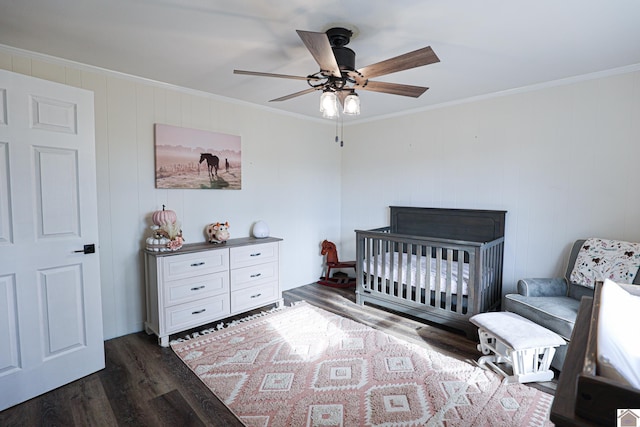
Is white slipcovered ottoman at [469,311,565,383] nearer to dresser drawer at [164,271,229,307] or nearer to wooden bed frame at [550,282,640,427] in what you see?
wooden bed frame at [550,282,640,427]

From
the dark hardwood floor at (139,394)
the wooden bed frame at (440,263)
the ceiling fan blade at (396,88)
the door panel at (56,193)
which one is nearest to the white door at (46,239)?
the door panel at (56,193)

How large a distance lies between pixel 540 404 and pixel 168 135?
12.1 feet

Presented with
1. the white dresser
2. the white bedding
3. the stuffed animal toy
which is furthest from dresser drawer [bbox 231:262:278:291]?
the white bedding

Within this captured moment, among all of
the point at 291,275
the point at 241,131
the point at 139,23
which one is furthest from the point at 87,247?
the point at 291,275

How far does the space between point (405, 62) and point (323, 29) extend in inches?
25.1

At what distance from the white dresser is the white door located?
0.50 m

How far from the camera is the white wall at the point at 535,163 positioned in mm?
2730

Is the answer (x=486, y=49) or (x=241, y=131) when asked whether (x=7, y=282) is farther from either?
(x=486, y=49)

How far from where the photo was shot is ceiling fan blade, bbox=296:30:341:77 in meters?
1.49

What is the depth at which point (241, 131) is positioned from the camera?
3.73 metres

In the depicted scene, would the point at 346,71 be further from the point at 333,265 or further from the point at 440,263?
the point at 333,265

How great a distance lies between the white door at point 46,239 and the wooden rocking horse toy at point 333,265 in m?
2.85

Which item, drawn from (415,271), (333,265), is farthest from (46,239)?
(333,265)

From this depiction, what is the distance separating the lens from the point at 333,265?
15.0 feet
